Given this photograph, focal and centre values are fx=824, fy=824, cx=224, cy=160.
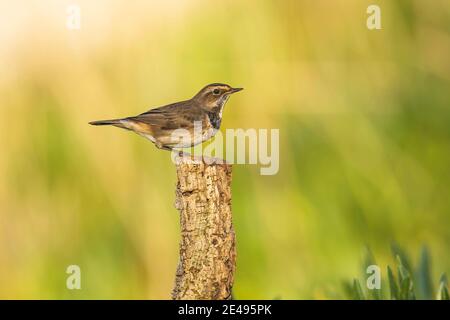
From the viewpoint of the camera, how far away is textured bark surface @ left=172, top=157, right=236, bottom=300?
3.20 metres

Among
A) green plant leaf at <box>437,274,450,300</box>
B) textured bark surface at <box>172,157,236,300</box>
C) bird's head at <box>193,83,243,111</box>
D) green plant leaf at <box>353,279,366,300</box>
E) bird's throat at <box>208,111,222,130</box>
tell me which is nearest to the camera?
textured bark surface at <box>172,157,236,300</box>

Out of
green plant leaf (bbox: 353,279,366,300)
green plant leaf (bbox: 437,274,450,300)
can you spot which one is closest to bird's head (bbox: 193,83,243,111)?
green plant leaf (bbox: 353,279,366,300)

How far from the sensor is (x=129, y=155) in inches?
219

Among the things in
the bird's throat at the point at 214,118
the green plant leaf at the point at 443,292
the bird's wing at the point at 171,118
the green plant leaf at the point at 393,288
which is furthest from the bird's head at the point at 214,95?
the green plant leaf at the point at 443,292

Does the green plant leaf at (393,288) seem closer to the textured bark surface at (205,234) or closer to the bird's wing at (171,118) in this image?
the textured bark surface at (205,234)

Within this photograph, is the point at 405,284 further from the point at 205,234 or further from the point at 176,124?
the point at 176,124

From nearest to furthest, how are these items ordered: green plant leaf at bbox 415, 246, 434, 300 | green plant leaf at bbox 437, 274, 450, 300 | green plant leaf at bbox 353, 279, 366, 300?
green plant leaf at bbox 437, 274, 450, 300
green plant leaf at bbox 353, 279, 366, 300
green plant leaf at bbox 415, 246, 434, 300

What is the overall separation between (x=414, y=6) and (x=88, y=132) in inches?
93.8

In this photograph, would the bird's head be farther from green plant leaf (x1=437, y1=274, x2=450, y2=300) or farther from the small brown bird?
green plant leaf (x1=437, y1=274, x2=450, y2=300)

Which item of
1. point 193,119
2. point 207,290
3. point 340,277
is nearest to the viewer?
point 207,290

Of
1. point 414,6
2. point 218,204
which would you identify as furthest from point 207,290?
point 414,6

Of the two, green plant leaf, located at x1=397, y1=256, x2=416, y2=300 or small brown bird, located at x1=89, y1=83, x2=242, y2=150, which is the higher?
small brown bird, located at x1=89, y1=83, x2=242, y2=150

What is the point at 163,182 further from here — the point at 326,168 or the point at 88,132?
the point at 326,168

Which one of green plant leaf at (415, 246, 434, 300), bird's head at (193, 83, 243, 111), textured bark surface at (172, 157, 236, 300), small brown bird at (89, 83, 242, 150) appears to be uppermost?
bird's head at (193, 83, 243, 111)
